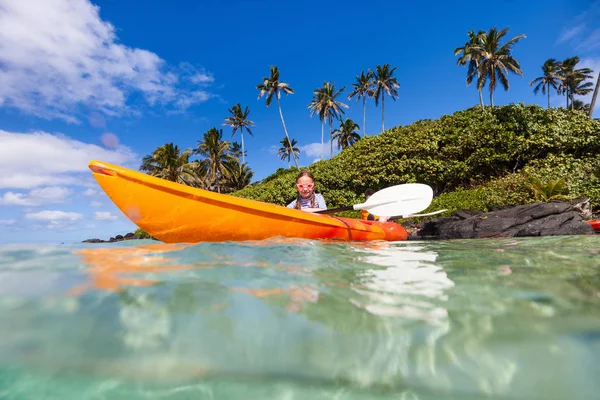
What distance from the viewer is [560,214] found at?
24.1 ft

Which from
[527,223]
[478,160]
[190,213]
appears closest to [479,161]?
[478,160]

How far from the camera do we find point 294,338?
1178 mm

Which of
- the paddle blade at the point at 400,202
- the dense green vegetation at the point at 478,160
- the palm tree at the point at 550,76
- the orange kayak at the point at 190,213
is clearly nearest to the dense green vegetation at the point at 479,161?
the dense green vegetation at the point at 478,160

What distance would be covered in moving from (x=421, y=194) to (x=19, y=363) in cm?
594

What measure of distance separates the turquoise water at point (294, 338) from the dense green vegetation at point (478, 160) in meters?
11.4

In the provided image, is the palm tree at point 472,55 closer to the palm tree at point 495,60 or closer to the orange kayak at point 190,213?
the palm tree at point 495,60

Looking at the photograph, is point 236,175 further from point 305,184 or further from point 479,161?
point 305,184

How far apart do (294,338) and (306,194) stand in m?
4.72

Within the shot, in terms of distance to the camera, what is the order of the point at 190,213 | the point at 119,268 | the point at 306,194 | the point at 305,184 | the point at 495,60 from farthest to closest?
the point at 495,60 < the point at 306,194 < the point at 305,184 < the point at 190,213 < the point at 119,268

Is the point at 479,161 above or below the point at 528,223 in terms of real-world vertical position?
above

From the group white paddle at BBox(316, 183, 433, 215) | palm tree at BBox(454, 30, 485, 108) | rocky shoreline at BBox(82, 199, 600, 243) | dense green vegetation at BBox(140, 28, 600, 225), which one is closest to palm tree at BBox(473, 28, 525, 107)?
palm tree at BBox(454, 30, 485, 108)

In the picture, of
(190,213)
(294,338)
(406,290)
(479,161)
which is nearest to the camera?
→ (294,338)

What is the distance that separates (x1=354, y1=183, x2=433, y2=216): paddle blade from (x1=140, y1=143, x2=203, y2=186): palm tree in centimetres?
2380

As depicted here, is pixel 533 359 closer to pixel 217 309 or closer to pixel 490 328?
pixel 490 328
